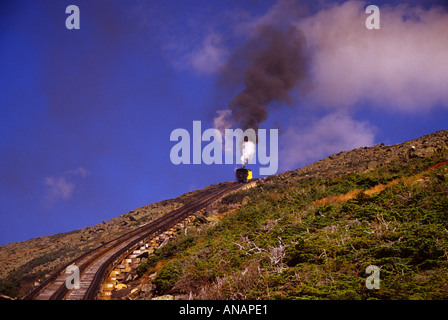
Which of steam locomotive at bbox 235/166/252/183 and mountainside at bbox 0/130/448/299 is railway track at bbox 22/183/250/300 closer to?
mountainside at bbox 0/130/448/299

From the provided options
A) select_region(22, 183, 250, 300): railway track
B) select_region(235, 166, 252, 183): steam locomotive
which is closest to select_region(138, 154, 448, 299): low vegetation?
select_region(22, 183, 250, 300): railway track

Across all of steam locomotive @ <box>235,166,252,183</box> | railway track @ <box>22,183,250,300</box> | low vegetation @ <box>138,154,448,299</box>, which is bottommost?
railway track @ <box>22,183,250,300</box>

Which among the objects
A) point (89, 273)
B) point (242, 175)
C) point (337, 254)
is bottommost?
point (89, 273)

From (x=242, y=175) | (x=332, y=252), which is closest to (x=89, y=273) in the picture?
(x=332, y=252)

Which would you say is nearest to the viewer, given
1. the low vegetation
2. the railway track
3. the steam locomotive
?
the low vegetation

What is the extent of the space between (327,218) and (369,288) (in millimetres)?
4273

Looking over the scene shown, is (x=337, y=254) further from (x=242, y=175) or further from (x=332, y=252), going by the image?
(x=242, y=175)

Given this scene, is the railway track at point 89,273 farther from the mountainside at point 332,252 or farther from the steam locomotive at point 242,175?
the steam locomotive at point 242,175

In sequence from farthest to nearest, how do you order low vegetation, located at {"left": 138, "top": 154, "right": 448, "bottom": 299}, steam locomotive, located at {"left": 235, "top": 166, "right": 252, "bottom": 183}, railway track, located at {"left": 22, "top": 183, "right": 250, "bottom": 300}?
steam locomotive, located at {"left": 235, "top": 166, "right": 252, "bottom": 183} → railway track, located at {"left": 22, "top": 183, "right": 250, "bottom": 300} → low vegetation, located at {"left": 138, "top": 154, "right": 448, "bottom": 299}
